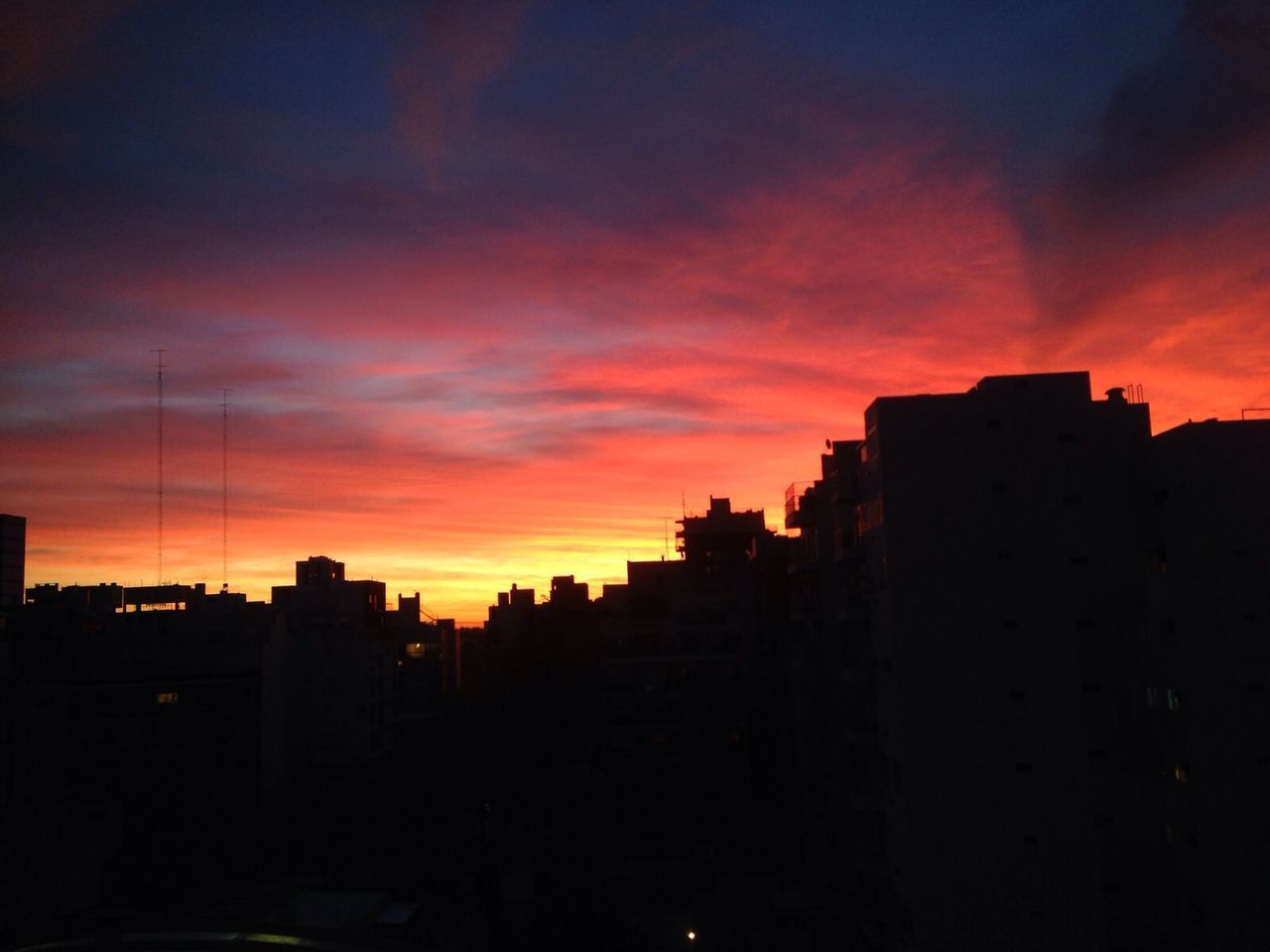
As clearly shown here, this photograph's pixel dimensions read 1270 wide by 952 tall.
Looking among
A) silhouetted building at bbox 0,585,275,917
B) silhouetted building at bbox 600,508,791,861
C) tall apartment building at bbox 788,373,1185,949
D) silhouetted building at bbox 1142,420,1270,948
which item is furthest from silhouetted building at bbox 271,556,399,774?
silhouetted building at bbox 1142,420,1270,948

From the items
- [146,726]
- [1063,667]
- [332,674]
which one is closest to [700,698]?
[332,674]

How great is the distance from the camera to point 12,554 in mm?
73812

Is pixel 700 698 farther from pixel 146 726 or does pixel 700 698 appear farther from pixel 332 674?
pixel 146 726

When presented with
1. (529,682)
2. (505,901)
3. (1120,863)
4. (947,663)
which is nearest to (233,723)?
(505,901)

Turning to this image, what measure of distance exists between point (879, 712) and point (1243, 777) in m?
7.71

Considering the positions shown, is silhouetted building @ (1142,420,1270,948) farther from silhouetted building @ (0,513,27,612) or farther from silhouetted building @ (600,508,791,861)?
silhouetted building @ (0,513,27,612)

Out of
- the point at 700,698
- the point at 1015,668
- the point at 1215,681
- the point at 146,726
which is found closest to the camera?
the point at 1215,681

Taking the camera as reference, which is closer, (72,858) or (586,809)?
(72,858)

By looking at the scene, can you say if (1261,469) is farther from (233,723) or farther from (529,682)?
(529,682)

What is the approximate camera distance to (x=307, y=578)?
201 feet

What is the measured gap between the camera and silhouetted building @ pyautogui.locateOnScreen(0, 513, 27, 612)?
2835 inches

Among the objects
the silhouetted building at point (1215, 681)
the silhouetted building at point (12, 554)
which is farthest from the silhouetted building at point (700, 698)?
the silhouetted building at point (12, 554)

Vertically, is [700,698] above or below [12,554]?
below

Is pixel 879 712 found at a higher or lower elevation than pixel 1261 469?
lower
